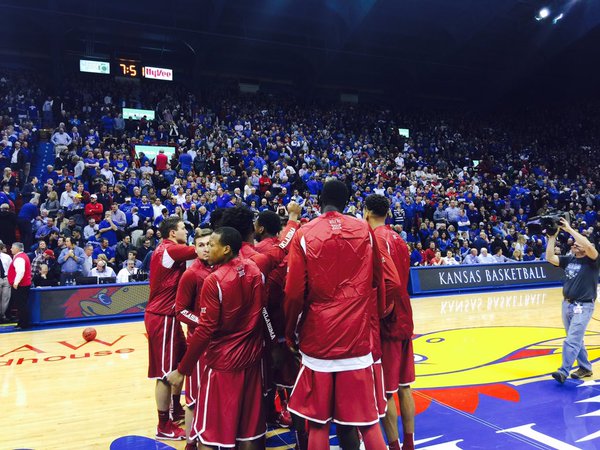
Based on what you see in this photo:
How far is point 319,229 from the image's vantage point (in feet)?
9.65

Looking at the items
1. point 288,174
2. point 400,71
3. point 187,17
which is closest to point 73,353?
point 288,174

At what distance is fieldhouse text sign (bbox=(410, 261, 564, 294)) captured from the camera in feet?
44.5

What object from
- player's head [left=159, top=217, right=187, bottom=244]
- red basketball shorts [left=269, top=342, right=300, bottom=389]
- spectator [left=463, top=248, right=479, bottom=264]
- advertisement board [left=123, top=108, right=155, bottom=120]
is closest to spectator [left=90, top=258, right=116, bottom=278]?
player's head [left=159, top=217, right=187, bottom=244]

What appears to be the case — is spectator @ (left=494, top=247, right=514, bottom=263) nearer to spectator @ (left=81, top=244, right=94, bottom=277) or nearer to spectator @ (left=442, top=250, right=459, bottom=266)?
spectator @ (left=442, top=250, right=459, bottom=266)

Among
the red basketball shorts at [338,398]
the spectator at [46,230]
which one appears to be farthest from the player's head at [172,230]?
the spectator at [46,230]

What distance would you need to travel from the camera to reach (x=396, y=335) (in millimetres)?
3674

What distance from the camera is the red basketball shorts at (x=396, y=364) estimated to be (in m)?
3.64

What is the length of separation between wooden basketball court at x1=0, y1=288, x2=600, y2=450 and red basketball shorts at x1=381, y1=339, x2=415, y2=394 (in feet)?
2.48

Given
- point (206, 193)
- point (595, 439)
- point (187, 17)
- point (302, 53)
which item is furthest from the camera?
point (302, 53)

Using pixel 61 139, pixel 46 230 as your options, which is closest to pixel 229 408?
pixel 46 230

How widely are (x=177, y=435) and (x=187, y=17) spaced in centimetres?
2230

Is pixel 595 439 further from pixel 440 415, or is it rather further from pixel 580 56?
pixel 580 56

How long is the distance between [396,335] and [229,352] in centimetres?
138

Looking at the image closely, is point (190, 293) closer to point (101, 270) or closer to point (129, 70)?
point (101, 270)
